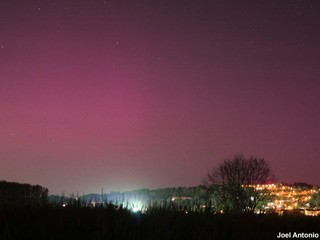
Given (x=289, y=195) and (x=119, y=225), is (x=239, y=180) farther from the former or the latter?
(x=119, y=225)

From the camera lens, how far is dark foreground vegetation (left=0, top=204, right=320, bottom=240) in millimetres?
6328

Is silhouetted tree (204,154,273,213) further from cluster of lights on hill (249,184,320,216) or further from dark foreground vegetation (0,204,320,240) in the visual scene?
dark foreground vegetation (0,204,320,240)

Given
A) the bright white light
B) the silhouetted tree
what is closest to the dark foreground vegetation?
the bright white light

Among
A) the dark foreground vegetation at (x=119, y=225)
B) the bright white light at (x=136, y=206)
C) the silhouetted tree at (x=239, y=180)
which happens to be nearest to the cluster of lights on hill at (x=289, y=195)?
the silhouetted tree at (x=239, y=180)

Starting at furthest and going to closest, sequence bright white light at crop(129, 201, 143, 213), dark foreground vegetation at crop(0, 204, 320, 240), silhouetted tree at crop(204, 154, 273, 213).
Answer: silhouetted tree at crop(204, 154, 273, 213), bright white light at crop(129, 201, 143, 213), dark foreground vegetation at crop(0, 204, 320, 240)

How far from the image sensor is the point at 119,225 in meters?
6.55

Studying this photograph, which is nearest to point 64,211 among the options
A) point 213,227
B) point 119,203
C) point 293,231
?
point 119,203

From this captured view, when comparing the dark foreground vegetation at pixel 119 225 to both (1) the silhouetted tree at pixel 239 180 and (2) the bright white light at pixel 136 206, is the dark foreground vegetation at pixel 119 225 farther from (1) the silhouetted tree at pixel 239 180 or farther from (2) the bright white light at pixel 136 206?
(1) the silhouetted tree at pixel 239 180

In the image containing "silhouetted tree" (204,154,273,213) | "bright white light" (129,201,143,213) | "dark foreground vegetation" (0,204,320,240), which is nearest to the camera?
"dark foreground vegetation" (0,204,320,240)

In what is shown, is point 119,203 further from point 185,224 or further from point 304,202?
point 304,202

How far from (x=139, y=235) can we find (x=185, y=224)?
159cm

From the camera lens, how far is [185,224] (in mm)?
7953

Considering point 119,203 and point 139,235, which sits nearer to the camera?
point 139,235

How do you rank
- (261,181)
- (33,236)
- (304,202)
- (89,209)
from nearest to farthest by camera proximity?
(33,236) < (89,209) < (261,181) < (304,202)
